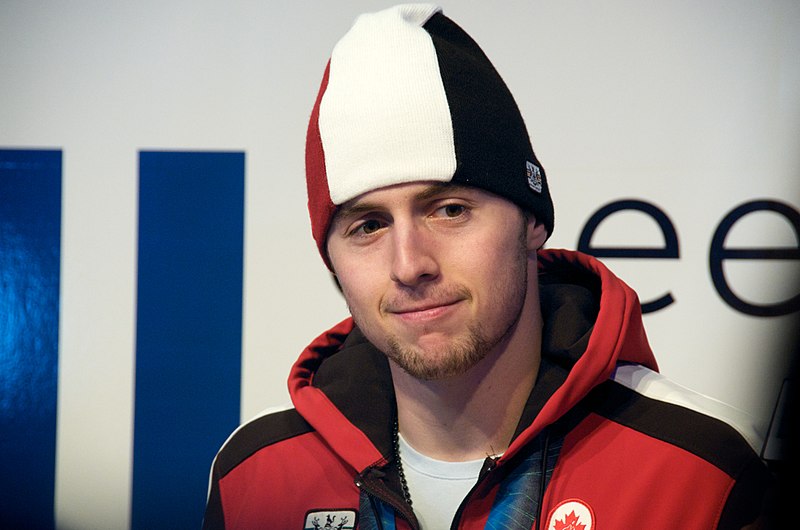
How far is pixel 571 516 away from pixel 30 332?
120 cm

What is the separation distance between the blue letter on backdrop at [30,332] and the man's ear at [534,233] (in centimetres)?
101

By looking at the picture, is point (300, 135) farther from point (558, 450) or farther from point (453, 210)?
point (558, 450)

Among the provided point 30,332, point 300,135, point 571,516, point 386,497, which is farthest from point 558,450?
point 30,332

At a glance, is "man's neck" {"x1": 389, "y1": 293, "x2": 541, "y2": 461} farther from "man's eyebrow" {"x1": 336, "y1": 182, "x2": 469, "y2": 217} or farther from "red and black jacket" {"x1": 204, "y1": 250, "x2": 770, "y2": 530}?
"man's eyebrow" {"x1": 336, "y1": 182, "x2": 469, "y2": 217}

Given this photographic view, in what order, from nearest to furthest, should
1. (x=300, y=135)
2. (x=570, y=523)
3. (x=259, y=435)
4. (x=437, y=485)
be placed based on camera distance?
1. (x=570, y=523)
2. (x=437, y=485)
3. (x=259, y=435)
4. (x=300, y=135)

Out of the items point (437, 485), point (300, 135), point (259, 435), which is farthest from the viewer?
point (300, 135)

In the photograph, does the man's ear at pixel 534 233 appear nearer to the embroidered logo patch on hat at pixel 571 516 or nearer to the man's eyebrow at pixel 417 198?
the man's eyebrow at pixel 417 198

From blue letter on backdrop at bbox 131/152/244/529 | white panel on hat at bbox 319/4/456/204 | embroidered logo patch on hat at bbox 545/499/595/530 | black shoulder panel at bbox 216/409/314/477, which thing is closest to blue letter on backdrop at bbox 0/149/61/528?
blue letter on backdrop at bbox 131/152/244/529

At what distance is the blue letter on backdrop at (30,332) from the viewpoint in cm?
164

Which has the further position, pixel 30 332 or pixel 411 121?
pixel 30 332

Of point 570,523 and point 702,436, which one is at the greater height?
point 702,436

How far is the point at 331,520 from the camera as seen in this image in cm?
109

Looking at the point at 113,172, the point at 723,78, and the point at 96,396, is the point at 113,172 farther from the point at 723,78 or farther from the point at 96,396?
the point at 723,78

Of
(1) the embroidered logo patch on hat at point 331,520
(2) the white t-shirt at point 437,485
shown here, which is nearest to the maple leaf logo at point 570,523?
(2) the white t-shirt at point 437,485
